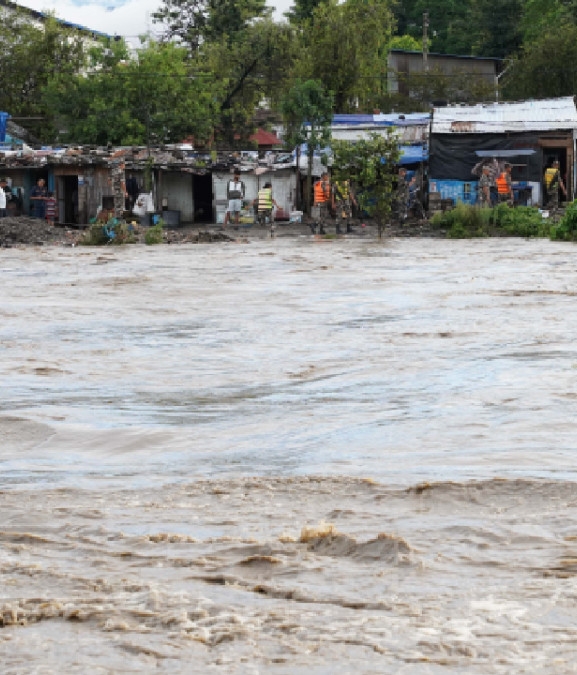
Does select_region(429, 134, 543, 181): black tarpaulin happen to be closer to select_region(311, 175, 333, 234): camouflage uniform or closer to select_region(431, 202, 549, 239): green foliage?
select_region(311, 175, 333, 234): camouflage uniform

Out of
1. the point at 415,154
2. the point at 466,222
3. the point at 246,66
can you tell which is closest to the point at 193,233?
the point at 466,222

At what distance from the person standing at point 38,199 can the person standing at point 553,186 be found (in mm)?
14643

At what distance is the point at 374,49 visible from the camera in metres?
43.4

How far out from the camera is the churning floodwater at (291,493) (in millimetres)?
3434

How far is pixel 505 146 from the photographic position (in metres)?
34.0

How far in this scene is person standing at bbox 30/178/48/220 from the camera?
109 ft

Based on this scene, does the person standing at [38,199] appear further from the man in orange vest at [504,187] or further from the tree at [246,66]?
the man in orange vest at [504,187]

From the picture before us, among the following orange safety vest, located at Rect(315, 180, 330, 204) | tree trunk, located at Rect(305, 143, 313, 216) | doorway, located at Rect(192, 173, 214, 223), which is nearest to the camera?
orange safety vest, located at Rect(315, 180, 330, 204)

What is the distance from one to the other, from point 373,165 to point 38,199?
37.4 ft

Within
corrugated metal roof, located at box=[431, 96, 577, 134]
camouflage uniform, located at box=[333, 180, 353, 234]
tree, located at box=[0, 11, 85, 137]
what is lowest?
camouflage uniform, located at box=[333, 180, 353, 234]

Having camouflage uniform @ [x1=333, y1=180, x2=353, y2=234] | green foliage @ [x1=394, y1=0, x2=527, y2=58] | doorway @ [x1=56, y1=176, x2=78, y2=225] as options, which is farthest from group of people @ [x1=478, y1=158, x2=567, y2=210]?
green foliage @ [x1=394, y1=0, x2=527, y2=58]

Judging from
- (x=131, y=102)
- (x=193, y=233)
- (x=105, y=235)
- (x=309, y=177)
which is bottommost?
(x=193, y=233)

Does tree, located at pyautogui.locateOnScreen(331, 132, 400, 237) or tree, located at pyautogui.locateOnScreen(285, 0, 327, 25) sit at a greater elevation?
tree, located at pyautogui.locateOnScreen(285, 0, 327, 25)

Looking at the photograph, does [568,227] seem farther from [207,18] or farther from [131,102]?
[207,18]
